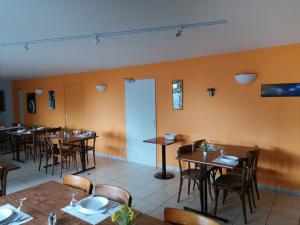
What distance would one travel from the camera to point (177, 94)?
15.2 ft

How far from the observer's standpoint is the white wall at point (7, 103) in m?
8.61

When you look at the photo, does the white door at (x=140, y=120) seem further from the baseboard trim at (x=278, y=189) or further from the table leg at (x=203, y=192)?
the baseboard trim at (x=278, y=189)

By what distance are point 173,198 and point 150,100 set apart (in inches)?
88.0

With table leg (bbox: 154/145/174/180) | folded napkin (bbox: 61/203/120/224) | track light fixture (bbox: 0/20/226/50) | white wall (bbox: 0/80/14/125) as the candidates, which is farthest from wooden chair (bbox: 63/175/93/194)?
white wall (bbox: 0/80/14/125)

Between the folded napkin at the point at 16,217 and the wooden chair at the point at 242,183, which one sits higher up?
the folded napkin at the point at 16,217

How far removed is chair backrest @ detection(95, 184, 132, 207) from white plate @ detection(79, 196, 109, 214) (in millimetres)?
136

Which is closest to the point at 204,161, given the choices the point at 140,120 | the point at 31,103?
the point at 140,120

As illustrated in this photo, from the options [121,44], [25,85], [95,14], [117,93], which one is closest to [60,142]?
[117,93]

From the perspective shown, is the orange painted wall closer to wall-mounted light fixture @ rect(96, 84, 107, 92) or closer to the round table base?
wall-mounted light fixture @ rect(96, 84, 107, 92)

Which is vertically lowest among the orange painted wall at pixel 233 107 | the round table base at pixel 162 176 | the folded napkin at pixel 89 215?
the round table base at pixel 162 176

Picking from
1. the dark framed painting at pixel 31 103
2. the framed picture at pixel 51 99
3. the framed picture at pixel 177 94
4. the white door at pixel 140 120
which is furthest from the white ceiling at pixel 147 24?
the dark framed painting at pixel 31 103

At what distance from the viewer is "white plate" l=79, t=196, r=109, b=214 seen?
1553 millimetres

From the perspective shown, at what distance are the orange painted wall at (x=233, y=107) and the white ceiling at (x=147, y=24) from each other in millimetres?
276

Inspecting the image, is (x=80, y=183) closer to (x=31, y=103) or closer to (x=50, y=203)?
(x=50, y=203)
